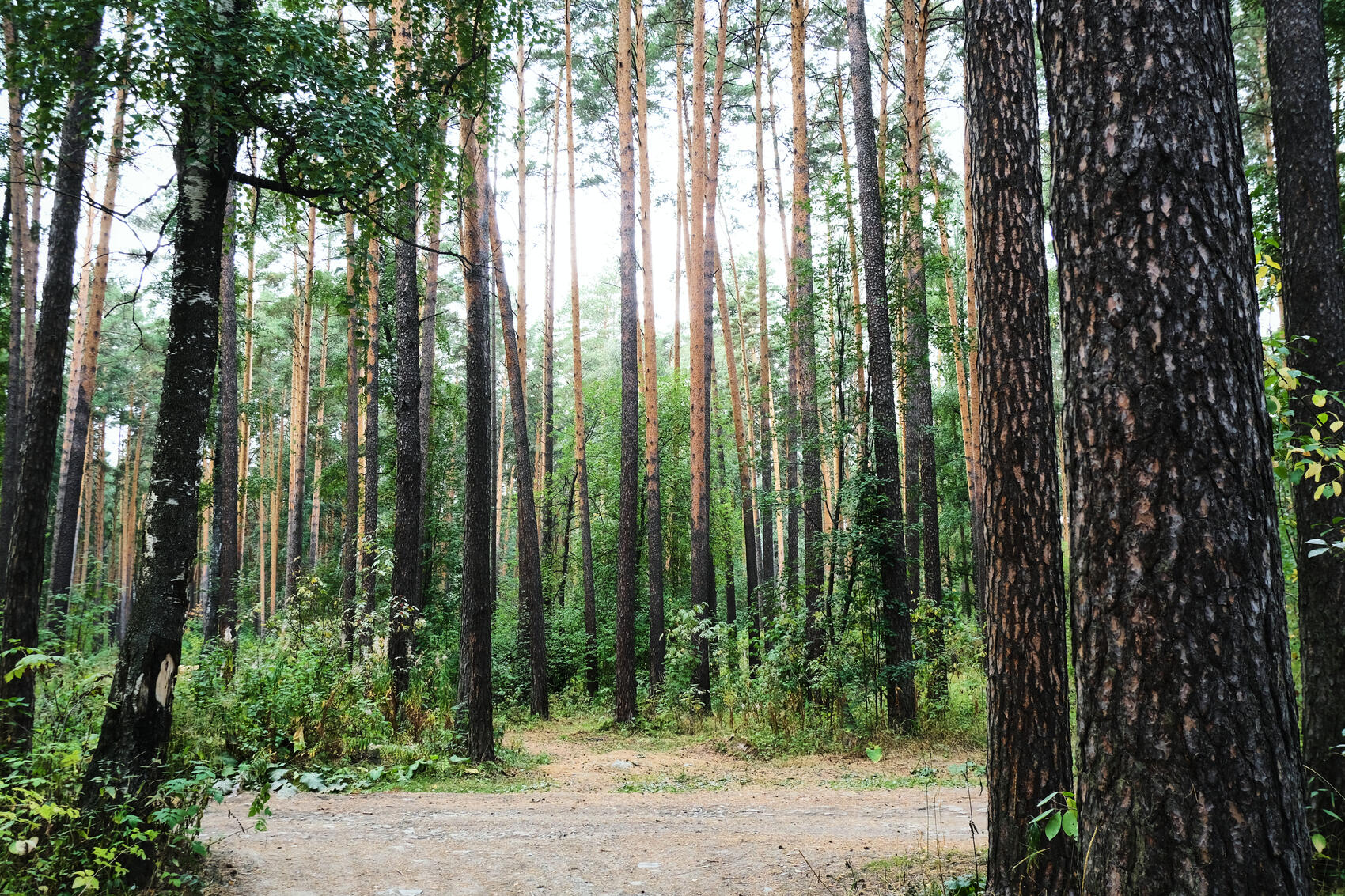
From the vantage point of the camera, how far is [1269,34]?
4.74 meters

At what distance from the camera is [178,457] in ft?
14.9

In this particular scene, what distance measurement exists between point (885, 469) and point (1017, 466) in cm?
646

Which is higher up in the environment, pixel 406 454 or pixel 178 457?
pixel 406 454

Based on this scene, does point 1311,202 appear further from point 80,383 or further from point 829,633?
point 80,383

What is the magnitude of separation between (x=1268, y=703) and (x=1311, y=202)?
423cm

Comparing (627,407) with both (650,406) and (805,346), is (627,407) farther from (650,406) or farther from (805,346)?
(805,346)

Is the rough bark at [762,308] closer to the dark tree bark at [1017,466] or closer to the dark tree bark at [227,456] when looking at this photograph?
the dark tree bark at [227,456]

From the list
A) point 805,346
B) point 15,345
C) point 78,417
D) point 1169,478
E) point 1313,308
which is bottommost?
point 1169,478

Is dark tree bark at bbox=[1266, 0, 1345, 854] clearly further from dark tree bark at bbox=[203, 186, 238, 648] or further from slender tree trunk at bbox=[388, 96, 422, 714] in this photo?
dark tree bark at bbox=[203, 186, 238, 648]

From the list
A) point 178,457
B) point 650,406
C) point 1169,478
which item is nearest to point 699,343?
point 650,406

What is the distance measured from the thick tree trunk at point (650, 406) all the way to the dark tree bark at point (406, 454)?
4.31 meters

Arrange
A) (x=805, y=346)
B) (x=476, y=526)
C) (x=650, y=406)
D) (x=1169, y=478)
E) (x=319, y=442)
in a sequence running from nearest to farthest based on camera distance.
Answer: (x=1169, y=478)
(x=476, y=526)
(x=650, y=406)
(x=805, y=346)
(x=319, y=442)

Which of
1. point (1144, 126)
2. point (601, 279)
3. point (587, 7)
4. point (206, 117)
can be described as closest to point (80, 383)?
point (206, 117)

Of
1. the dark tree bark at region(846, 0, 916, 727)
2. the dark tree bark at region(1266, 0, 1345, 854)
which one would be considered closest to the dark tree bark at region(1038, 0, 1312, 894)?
the dark tree bark at region(1266, 0, 1345, 854)
